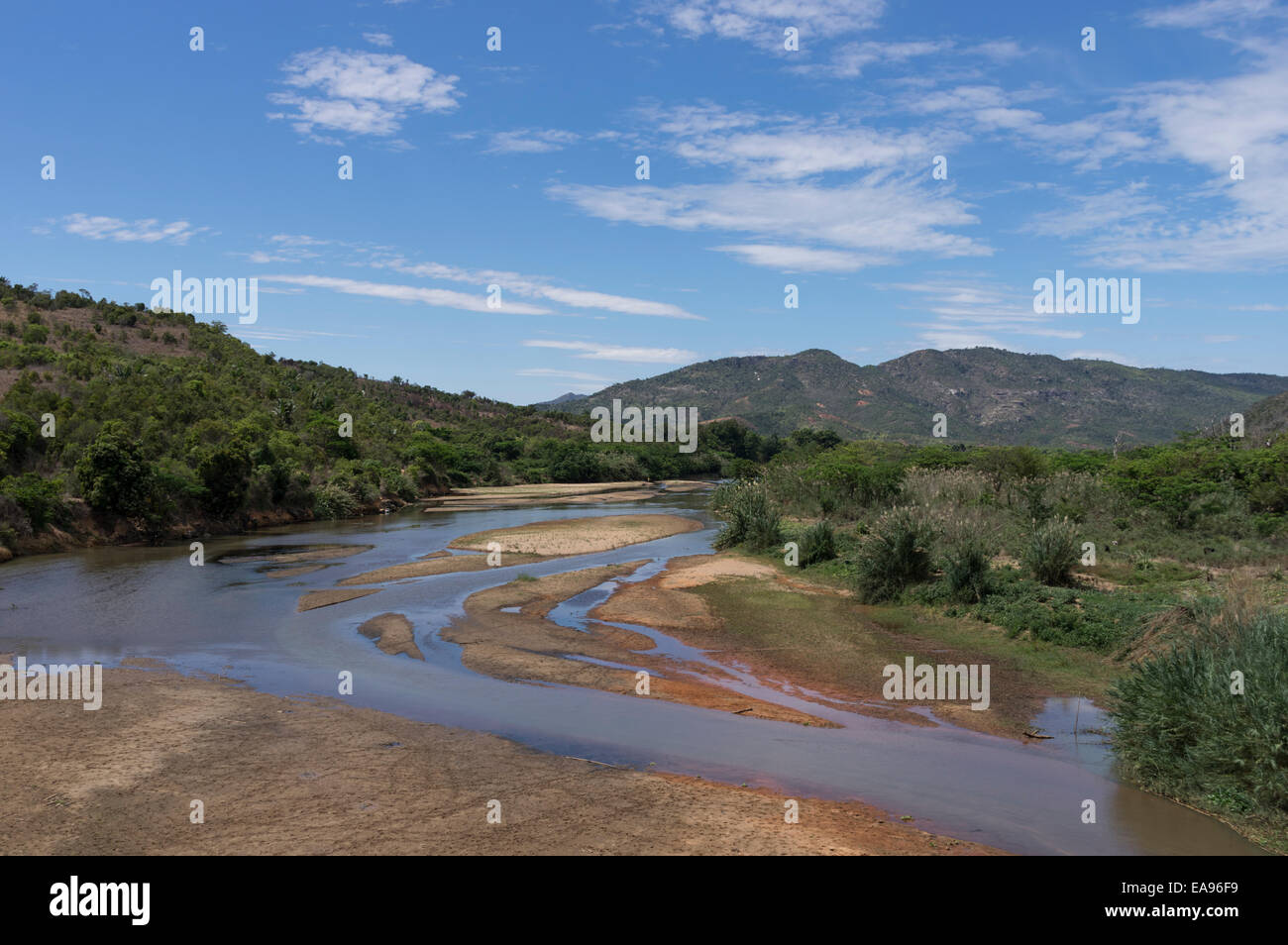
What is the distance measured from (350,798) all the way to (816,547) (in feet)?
72.8

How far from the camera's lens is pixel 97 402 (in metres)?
48.2

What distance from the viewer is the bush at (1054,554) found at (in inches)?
861

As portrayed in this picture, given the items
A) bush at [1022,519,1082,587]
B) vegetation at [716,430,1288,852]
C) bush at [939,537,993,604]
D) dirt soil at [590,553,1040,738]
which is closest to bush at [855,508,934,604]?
vegetation at [716,430,1288,852]

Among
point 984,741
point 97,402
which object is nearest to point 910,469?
point 984,741

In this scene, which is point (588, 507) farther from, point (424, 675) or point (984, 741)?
point (984, 741)

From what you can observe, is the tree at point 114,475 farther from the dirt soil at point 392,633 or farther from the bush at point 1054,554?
the bush at point 1054,554

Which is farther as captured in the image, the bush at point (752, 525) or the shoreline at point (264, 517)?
the shoreline at point (264, 517)

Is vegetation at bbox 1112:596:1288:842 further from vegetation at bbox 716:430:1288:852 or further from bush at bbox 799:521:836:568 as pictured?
bush at bbox 799:521:836:568

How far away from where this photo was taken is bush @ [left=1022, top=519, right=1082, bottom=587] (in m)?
21.9

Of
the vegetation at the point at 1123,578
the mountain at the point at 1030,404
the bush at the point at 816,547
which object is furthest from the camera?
the mountain at the point at 1030,404

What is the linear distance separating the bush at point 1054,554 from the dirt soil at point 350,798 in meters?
14.6

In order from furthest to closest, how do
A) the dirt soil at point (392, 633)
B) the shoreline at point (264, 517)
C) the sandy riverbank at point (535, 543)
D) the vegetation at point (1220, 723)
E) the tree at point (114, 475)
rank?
1. the tree at point (114, 475)
2. the shoreline at point (264, 517)
3. the sandy riverbank at point (535, 543)
4. the dirt soil at point (392, 633)
5. the vegetation at point (1220, 723)

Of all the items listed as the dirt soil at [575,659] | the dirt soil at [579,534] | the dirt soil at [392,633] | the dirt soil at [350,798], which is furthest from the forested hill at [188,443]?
the dirt soil at [350,798]
